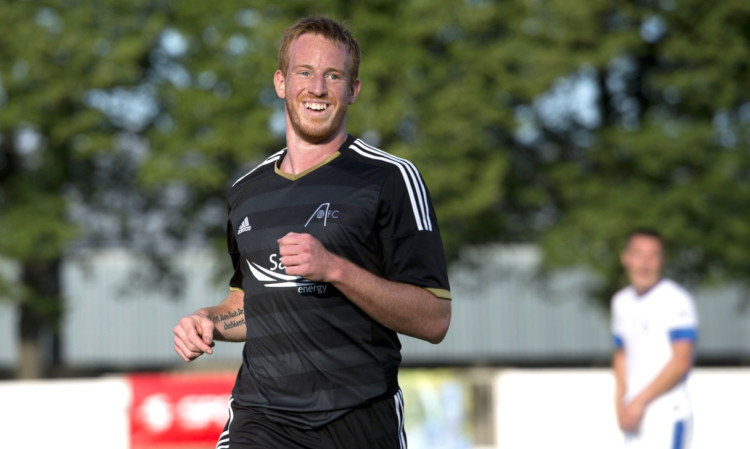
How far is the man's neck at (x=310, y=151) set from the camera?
3.39 m

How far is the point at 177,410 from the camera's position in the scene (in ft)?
36.6

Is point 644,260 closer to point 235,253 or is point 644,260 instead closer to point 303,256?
point 235,253

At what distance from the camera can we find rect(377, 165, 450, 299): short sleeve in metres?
3.15

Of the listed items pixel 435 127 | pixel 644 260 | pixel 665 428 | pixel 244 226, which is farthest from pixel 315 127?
pixel 435 127

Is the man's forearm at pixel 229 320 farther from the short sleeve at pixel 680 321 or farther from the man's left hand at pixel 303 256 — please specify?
the short sleeve at pixel 680 321

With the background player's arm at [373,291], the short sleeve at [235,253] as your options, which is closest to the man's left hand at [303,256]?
the background player's arm at [373,291]

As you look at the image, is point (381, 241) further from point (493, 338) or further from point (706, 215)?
point (493, 338)

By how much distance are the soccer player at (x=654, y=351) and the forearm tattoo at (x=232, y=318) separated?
10.1ft

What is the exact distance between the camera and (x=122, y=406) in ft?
36.3

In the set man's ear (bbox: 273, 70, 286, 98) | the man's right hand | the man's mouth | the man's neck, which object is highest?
man's ear (bbox: 273, 70, 286, 98)

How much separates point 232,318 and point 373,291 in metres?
0.84

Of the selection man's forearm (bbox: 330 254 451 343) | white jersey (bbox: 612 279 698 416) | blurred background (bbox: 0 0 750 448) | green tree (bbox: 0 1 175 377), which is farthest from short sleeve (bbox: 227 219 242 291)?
green tree (bbox: 0 1 175 377)

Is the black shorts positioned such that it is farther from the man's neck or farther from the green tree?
the green tree

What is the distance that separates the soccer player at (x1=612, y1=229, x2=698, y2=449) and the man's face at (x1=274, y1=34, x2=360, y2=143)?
Result: 10.6 feet
